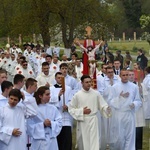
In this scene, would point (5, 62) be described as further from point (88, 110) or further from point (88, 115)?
point (88, 110)

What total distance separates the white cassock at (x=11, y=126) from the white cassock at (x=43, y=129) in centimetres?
31

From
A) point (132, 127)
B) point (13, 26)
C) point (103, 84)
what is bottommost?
point (132, 127)

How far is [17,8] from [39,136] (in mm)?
39486

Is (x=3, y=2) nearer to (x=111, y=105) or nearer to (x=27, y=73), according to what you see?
(x=27, y=73)

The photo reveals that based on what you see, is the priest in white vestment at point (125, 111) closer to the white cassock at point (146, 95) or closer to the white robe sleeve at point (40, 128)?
the white cassock at point (146, 95)

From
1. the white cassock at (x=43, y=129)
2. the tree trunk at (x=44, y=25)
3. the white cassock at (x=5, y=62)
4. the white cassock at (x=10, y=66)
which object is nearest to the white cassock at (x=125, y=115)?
the white cassock at (x=43, y=129)

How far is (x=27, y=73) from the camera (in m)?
18.0

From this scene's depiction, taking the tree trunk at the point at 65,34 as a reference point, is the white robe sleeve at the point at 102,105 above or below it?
below

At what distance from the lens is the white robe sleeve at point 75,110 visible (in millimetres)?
10531

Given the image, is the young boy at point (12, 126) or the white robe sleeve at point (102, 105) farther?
the white robe sleeve at point (102, 105)

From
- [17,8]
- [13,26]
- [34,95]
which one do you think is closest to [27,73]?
[34,95]

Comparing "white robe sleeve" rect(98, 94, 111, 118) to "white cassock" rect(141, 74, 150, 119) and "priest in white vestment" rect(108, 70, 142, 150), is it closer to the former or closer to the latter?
"priest in white vestment" rect(108, 70, 142, 150)

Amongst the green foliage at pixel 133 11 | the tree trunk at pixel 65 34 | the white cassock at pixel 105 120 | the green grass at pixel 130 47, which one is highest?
the green foliage at pixel 133 11

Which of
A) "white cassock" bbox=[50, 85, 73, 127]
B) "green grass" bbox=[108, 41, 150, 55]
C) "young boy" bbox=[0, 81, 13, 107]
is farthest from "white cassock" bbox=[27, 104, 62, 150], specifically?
"green grass" bbox=[108, 41, 150, 55]
